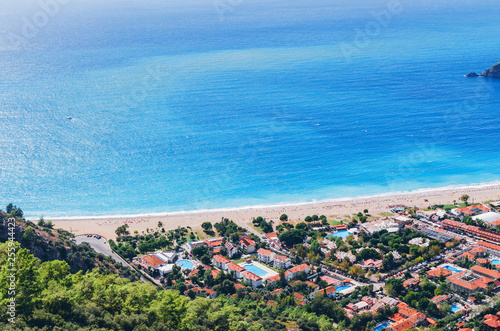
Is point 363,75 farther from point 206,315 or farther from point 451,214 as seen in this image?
point 206,315

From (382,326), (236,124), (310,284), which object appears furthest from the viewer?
(236,124)

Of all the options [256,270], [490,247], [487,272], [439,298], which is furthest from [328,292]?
[490,247]

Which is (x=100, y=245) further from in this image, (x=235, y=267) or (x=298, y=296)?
(x=298, y=296)

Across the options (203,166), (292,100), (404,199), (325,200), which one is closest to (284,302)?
(325,200)

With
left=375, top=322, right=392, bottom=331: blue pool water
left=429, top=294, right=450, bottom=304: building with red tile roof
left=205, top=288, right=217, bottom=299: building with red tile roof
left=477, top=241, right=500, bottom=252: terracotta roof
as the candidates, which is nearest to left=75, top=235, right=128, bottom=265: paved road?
left=205, top=288, right=217, bottom=299: building with red tile roof

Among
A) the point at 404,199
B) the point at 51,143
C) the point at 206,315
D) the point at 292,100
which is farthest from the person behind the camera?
the point at 292,100
